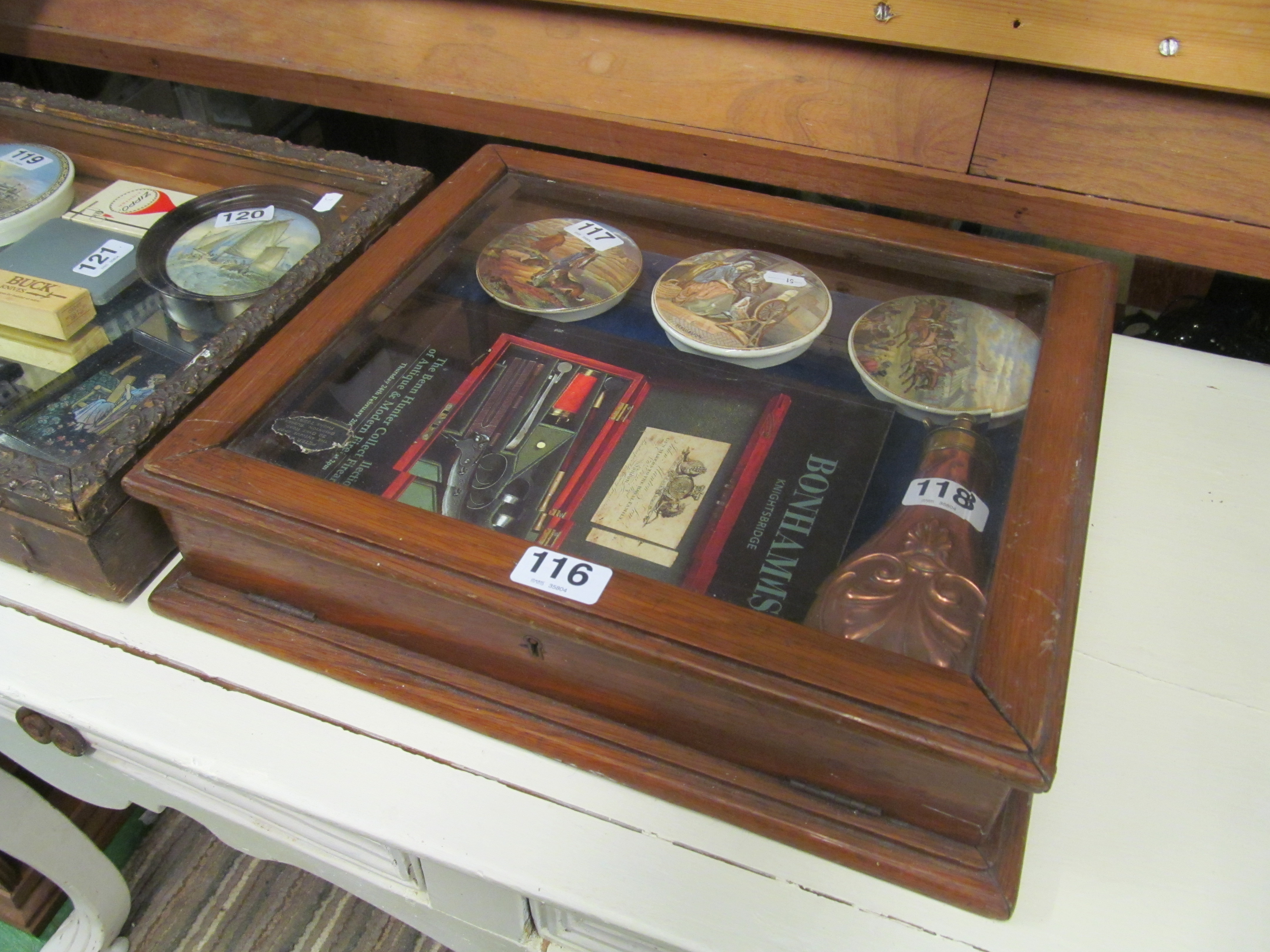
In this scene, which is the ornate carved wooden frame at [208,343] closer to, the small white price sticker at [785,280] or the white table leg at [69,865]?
the small white price sticker at [785,280]

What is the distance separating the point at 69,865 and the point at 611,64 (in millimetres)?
1231

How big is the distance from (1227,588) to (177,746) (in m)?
0.92

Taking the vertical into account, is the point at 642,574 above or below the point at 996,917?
Result: above

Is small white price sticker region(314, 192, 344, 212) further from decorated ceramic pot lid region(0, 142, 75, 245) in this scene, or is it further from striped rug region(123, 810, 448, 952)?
striped rug region(123, 810, 448, 952)

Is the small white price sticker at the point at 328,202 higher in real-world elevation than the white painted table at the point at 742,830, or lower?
higher

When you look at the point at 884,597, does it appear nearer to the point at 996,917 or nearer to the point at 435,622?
the point at 996,917

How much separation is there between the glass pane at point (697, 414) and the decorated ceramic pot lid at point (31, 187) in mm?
495

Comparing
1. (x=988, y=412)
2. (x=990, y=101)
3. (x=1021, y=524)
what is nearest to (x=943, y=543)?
(x=1021, y=524)

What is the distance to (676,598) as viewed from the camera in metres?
0.67

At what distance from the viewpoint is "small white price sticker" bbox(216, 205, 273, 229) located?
109cm

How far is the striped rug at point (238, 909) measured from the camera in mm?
1397

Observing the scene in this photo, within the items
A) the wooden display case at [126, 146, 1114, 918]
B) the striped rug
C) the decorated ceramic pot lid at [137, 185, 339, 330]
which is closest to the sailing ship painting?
the decorated ceramic pot lid at [137, 185, 339, 330]

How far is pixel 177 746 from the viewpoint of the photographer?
778 mm

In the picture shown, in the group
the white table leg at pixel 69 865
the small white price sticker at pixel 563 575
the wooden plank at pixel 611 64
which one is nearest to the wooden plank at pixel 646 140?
the wooden plank at pixel 611 64
